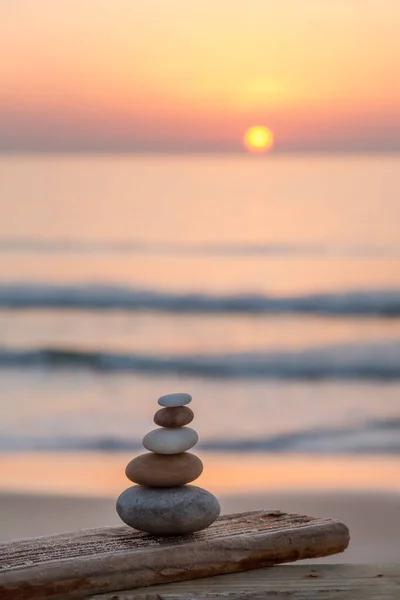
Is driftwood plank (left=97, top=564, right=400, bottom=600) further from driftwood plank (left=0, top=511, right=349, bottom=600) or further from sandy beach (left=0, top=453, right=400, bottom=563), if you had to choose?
sandy beach (left=0, top=453, right=400, bottom=563)

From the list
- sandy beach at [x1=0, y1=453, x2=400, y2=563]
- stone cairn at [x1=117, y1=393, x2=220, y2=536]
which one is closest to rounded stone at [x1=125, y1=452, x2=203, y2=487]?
stone cairn at [x1=117, y1=393, x2=220, y2=536]

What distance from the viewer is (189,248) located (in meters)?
23.5

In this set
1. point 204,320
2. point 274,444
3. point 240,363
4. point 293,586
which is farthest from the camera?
point 204,320

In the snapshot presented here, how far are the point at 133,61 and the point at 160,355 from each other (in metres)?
10.3

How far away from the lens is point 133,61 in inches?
821

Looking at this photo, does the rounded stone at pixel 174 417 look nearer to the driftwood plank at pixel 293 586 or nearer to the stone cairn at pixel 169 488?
the stone cairn at pixel 169 488

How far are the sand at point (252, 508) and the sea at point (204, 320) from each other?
1294 mm

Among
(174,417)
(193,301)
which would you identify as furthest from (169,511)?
(193,301)

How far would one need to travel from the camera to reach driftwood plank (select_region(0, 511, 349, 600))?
1.78m

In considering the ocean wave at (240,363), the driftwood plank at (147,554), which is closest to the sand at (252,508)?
the driftwood plank at (147,554)

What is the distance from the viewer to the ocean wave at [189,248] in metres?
22.2

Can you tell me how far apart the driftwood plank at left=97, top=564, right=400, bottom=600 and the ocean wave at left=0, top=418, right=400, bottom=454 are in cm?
514

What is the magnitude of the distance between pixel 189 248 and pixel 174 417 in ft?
69.8

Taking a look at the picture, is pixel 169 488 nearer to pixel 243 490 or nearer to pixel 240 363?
pixel 243 490
